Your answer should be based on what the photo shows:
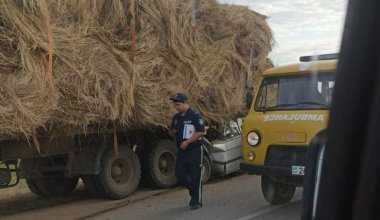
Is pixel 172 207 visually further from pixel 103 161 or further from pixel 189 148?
pixel 103 161

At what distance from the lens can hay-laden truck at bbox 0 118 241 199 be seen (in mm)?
7977

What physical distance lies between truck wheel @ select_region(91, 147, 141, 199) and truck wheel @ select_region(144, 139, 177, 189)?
1.12ft

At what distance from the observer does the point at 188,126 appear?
7961 mm

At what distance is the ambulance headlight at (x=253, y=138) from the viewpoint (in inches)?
294

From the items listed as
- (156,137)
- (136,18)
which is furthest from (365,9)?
(156,137)

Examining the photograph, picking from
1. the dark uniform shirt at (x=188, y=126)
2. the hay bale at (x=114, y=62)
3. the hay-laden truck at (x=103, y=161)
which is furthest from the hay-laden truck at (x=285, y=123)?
the hay-laden truck at (x=103, y=161)

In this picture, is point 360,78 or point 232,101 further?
point 232,101

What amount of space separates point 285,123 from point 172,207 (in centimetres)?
215

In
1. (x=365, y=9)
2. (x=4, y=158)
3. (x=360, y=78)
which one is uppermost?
(x=365, y=9)

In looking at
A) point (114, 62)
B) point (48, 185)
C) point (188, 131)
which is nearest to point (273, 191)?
point (188, 131)

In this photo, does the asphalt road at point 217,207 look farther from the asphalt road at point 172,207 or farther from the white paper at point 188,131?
the white paper at point 188,131

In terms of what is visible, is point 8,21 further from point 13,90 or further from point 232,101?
point 232,101

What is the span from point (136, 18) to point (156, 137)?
7.97 feet

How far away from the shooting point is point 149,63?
28.9 ft
